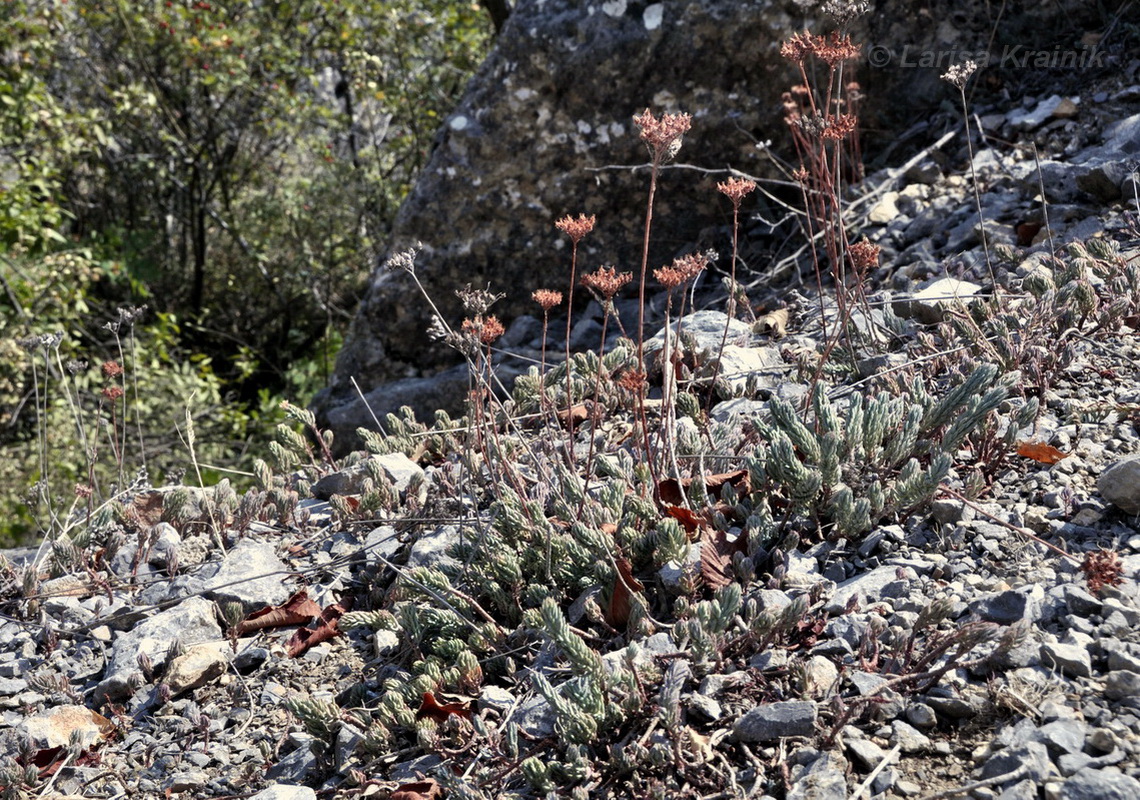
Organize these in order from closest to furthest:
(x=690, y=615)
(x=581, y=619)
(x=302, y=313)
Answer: (x=690, y=615)
(x=581, y=619)
(x=302, y=313)

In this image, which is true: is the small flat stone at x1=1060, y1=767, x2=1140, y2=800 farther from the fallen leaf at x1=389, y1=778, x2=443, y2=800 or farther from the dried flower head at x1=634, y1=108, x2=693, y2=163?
the dried flower head at x1=634, y1=108, x2=693, y2=163

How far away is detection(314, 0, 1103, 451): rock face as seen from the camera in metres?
5.86

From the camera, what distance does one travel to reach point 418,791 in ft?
7.80

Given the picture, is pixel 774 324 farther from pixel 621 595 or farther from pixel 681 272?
pixel 621 595

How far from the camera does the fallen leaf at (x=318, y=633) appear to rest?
124 inches

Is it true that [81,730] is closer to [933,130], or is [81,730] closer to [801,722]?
[801,722]

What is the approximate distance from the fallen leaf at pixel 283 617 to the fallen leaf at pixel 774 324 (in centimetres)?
234

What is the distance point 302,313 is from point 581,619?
9.37m

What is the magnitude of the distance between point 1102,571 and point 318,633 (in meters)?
2.16

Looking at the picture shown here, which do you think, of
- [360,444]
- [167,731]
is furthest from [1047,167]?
[167,731]

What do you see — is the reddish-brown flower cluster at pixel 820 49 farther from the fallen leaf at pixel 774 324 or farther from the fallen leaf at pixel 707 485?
the fallen leaf at pixel 774 324


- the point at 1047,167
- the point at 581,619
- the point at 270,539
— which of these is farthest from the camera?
the point at 1047,167

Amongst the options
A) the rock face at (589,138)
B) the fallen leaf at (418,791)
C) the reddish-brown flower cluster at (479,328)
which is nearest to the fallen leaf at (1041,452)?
the reddish-brown flower cluster at (479,328)

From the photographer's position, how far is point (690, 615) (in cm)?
258
